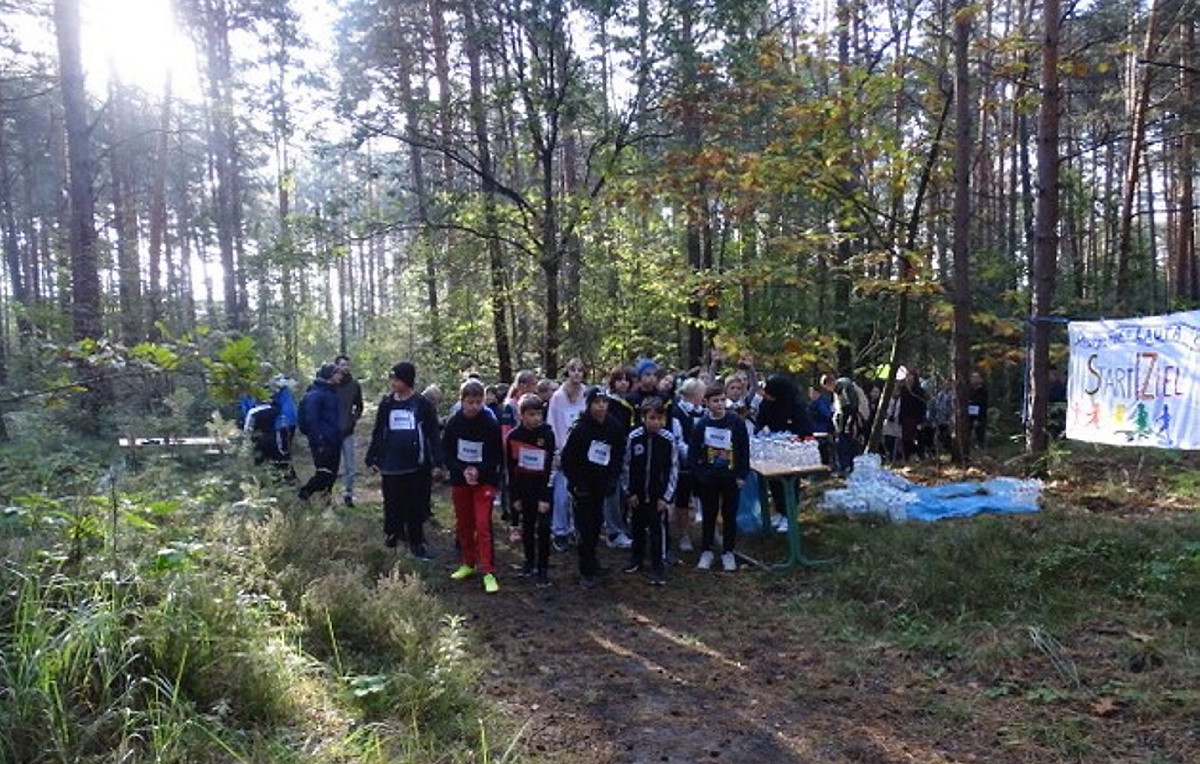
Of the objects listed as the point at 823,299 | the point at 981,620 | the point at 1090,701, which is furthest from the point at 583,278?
the point at 1090,701

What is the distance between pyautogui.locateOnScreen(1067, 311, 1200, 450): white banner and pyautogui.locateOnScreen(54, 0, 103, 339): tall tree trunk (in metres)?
10.9

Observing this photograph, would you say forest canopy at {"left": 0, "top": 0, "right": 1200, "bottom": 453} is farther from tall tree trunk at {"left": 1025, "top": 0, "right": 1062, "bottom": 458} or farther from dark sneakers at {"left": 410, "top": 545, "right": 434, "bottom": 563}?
dark sneakers at {"left": 410, "top": 545, "right": 434, "bottom": 563}

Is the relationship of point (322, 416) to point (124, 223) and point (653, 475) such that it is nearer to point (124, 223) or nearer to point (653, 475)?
point (653, 475)

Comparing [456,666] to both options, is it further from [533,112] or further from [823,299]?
[823,299]

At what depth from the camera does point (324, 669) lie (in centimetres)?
432

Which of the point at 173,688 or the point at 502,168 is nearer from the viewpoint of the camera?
the point at 173,688

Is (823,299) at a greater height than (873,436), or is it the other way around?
(823,299)

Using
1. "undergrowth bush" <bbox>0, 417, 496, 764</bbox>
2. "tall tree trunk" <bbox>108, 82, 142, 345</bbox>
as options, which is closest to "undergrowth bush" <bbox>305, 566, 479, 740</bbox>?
"undergrowth bush" <bbox>0, 417, 496, 764</bbox>

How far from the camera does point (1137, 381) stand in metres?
7.03

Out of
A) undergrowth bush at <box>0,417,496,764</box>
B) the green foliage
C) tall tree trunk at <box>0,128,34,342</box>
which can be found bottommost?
undergrowth bush at <box>0,417,496,764</box>

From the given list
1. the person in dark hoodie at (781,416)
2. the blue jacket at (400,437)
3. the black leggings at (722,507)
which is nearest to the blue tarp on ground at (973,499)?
the person in dark hoodie at (781,416)

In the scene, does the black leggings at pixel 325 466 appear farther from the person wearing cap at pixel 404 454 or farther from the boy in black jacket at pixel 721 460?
the boy in black jacket at pixel 721 460

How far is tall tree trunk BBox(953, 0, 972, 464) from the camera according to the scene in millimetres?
9789

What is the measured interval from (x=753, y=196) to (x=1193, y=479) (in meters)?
6.04
